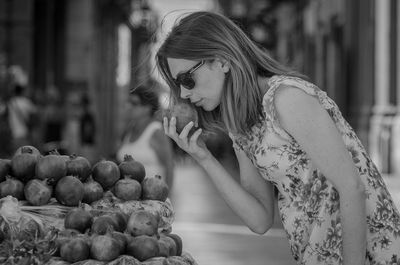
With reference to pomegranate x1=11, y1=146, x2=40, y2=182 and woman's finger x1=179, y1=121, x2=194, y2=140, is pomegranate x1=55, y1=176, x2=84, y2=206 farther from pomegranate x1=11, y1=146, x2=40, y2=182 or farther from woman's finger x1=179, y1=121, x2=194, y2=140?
woman's finger x1=179, y1=121, x2=194, y2=140

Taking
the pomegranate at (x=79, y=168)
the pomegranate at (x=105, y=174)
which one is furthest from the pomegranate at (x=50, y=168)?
the pomegranate at (x=105, y=174)

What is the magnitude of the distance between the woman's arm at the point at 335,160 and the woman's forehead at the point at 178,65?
418mm

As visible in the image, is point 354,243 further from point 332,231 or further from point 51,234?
point 51,234

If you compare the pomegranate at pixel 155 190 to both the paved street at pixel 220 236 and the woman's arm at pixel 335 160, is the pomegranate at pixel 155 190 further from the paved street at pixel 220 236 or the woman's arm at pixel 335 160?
the paved street at pixel 220 236

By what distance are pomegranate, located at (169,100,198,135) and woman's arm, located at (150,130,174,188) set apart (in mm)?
5784

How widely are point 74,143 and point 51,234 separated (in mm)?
18566

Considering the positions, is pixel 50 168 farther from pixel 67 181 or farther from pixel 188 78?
pixel 188 78

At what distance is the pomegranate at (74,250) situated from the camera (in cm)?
329

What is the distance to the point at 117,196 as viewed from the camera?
3998 mm

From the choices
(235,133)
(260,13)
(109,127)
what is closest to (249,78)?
(235,133)

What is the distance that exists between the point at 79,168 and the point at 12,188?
1.09ft

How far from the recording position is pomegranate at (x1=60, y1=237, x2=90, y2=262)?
3291 millimetres

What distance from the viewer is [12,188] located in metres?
3.77

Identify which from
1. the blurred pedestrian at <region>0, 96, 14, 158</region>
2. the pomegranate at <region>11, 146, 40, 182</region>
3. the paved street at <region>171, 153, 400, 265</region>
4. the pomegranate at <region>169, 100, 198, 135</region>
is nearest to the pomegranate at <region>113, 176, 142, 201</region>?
the pomegranate at <region>11, 146, 40, 182</region>
